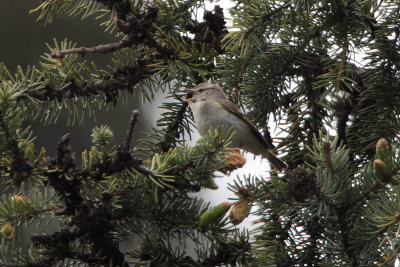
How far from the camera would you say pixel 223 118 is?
2736mm

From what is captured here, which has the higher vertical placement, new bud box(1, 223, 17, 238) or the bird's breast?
the bird's breast

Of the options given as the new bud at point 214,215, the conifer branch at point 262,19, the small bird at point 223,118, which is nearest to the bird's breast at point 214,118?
the small bird at point 223,118

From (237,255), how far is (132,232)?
0.31 meters

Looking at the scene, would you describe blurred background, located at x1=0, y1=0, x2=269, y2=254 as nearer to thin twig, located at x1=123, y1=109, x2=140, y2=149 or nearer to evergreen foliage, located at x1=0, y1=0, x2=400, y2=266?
evergreen foliage, located at x1=0, y1=0, x2=400, y2=266

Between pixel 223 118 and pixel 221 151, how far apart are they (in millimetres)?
1361

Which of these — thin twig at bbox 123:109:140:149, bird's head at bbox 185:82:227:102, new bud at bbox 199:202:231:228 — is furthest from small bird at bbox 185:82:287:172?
thin twig at bbox 123:109:140:149

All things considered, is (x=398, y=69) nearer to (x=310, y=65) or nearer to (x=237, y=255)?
(x=310, y=65)

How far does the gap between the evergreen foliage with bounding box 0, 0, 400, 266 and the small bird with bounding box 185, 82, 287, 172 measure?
2.1 inches

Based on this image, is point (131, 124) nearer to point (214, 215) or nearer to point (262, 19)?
point (214, 215)

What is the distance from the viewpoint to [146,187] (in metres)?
1.54

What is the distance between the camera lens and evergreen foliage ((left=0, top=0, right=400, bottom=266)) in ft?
4.41

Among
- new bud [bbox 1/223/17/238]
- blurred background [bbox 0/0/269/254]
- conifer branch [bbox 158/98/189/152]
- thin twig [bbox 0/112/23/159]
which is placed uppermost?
blurred background [bbox 0/0/269/254]

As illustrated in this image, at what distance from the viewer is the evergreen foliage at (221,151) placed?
134 cm

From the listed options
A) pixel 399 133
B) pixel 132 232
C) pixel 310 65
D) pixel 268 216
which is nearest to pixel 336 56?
pixel 310 65
